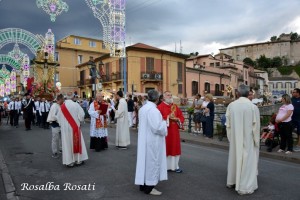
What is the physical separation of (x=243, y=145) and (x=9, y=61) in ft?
130

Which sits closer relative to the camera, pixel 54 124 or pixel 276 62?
pixel 54 124

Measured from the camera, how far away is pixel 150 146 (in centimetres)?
553

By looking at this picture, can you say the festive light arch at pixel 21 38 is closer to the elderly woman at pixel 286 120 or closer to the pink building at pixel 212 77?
the pink building at pixel 212 77

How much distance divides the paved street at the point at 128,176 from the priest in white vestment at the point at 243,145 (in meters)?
0.23

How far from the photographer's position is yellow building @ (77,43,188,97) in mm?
39688

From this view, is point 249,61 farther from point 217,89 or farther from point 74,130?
point 74,130

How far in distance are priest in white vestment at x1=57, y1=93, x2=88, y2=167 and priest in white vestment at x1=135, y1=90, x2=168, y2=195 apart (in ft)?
9.20

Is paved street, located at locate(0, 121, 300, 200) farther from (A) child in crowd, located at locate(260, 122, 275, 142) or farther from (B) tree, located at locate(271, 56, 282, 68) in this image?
(B) tree, located at locate(271, 56, 282, 68)

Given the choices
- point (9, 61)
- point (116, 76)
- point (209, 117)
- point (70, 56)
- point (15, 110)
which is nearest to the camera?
point (209, 117)

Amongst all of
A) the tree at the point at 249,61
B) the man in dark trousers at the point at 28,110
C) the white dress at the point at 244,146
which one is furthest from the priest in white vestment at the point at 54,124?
the tree at the point at 249,61

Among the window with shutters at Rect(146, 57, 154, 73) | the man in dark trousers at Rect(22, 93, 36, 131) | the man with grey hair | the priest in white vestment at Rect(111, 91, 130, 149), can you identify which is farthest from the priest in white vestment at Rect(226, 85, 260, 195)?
the window with shutters at Rect(146, 57, 154, 73)

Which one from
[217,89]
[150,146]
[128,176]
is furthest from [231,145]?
[217,89]

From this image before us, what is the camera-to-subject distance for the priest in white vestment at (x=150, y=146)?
5.47 metres

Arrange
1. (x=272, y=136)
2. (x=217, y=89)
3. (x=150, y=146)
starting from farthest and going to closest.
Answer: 1. (x=217, y=89)
2. (x=272, y=136)
3. (x=150, y=146)
